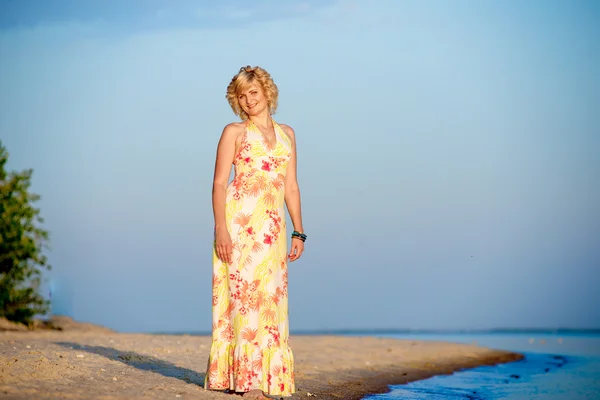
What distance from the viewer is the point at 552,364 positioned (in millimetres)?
13281

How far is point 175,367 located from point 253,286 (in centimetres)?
287

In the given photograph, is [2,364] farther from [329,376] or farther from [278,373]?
[329,376]

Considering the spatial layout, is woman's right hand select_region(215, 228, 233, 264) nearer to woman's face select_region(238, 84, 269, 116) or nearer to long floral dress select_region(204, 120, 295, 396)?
long floral dress select_region(204, 120, 295, 396)

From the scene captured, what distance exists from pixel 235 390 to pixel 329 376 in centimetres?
340

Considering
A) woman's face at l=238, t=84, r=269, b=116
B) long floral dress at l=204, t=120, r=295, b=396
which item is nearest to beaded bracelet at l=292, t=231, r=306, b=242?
long floral dress at l=204, t=120, r=295, b=396

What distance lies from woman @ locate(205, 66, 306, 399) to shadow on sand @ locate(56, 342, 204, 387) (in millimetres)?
893

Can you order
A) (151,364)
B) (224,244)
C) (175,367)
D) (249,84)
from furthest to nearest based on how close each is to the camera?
(151,364)
(175,367)
(249,84)
(224,244)

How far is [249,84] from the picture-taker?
5961mm

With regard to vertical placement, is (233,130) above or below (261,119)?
below

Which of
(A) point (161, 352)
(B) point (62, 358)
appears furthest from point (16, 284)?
(B) point (62, 358)

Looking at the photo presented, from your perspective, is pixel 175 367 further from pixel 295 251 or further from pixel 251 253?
pixel 251 253

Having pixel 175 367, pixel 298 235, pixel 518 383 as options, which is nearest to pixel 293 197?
pixel 298 235

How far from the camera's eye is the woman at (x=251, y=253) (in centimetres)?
587

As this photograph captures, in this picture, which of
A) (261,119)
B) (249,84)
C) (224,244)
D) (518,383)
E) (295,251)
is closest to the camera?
(224,244)
